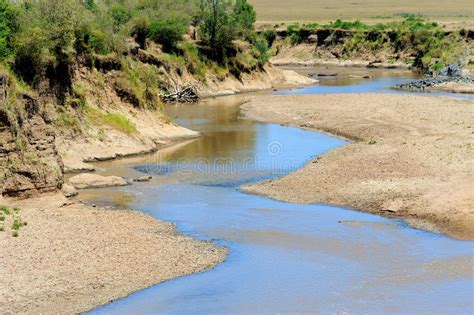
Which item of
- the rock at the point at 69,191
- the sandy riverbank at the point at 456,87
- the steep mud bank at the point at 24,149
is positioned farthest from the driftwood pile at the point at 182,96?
the steep mud bank at the point at 24,149

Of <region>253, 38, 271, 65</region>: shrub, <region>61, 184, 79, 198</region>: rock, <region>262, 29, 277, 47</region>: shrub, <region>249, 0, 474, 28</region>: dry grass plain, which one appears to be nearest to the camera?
<region>61, 184, 79, 198</region>: rock

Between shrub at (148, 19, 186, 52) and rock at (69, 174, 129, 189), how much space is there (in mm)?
38627

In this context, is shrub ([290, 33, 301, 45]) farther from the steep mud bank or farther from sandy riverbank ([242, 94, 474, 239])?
the steep mud bank

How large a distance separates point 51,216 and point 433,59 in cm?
8177

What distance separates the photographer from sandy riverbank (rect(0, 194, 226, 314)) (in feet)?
69.2

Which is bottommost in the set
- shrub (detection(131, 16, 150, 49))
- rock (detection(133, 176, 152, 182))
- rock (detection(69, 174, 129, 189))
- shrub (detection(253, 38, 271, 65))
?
rock (detection(133, 176, 152, 182))

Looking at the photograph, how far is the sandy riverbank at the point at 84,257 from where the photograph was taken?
830 inches

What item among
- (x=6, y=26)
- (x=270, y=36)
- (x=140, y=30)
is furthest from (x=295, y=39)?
(x=6, y=26)

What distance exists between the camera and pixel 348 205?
107 ft

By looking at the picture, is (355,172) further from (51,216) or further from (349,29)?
(349,29)

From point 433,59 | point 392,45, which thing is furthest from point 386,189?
point 392,45

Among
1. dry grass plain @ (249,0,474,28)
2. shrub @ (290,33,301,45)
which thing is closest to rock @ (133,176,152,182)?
shrub @ (290,33,301,45)

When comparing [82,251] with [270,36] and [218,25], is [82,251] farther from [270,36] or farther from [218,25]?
[270,36]

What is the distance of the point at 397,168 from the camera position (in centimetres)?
3662
